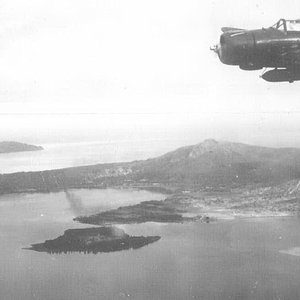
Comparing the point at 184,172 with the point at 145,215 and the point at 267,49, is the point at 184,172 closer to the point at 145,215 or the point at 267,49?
the point at 145,215

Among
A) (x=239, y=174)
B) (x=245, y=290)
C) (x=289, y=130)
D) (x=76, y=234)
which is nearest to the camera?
(x=289, y=130)

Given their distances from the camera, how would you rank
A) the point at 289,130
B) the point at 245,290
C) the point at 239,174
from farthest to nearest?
1. the point at 245,290
2. the point at 239,174
3. the point at 289,130

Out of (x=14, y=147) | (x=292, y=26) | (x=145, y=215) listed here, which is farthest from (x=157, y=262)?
(x=292, y=26)

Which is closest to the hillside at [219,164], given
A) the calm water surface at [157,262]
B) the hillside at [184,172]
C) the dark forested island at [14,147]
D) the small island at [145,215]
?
the hillside at [184,172]

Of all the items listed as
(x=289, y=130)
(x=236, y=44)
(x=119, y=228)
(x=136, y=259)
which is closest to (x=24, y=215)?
(x=119, y=228)

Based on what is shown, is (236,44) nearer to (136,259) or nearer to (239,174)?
(239,174)

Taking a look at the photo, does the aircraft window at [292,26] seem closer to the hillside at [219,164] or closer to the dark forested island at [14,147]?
the hillside at [219,164]
